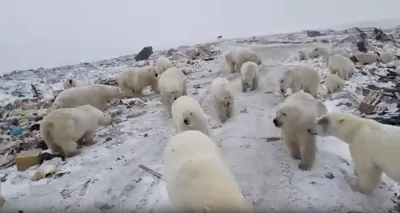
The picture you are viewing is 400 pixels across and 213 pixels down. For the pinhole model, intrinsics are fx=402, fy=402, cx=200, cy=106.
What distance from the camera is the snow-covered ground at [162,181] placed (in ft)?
14.6

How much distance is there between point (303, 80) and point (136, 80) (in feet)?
14.4

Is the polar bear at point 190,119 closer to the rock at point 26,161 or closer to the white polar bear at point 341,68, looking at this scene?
the rock at point 26,161

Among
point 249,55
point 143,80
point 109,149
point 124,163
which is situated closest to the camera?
point 124,163

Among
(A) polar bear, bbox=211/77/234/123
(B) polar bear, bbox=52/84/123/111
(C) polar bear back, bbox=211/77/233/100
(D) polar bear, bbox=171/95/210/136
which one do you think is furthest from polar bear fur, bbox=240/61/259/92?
(D) polar bear, bbox=171/95/210/136

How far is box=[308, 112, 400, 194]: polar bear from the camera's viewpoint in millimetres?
4113

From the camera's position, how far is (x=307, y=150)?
5.13 metres

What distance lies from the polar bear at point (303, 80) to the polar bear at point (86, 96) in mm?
3918

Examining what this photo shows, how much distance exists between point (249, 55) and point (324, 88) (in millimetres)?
3996

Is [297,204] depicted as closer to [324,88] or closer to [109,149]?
[109,149]

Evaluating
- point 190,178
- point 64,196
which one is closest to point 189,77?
point 64,196

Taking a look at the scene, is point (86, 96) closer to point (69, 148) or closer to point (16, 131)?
point (16, 131)

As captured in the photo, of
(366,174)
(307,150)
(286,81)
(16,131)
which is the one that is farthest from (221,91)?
(16,131)

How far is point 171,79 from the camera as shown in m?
8.77

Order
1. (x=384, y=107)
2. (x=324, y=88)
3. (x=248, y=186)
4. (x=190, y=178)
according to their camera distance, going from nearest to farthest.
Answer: (x=190, y=178) → (x=248, y=186) → (x=384, y=107) → (x=324, y=88)
